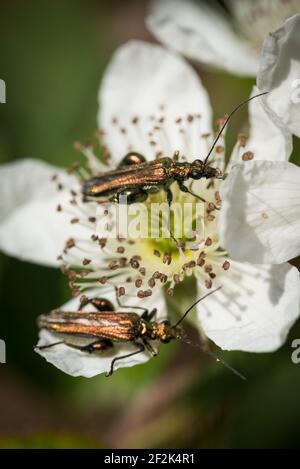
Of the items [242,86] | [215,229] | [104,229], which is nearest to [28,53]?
[242,86]

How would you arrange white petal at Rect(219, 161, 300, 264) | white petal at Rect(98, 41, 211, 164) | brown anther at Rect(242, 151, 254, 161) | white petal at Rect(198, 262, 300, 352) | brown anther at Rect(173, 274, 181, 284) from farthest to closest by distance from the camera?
white petal at Rect(98, 41, 211, 164) < brown anther at Rect(173, 274, 181, 284) < brown anther at Rect(242, 151, 254, 161) < white petal at Rect(198, 262, 300, 352) < white petal at Rect(219, 161, 300, 264)

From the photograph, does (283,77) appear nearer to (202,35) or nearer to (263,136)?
(263,136)

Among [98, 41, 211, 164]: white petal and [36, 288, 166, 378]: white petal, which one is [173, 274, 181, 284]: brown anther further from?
[98, 41, 211, 164]: white petal

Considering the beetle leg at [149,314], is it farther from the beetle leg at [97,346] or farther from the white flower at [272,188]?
the white flower at [272,188]

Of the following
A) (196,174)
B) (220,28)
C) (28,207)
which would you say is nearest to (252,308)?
(196,174)

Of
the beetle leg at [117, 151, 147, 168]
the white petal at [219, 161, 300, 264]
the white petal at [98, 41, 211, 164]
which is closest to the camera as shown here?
the white petal at [219, 161, 300, 264]

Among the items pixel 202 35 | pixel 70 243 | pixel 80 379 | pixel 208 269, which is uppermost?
pixel 202 35

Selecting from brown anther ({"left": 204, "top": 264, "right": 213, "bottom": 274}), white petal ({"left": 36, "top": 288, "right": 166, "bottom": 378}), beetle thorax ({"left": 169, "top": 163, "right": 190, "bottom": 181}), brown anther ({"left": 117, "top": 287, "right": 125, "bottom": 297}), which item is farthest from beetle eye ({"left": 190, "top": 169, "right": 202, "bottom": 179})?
white petal ({"left": 36, "top": 288, "right": 166, "bottom": 378})
